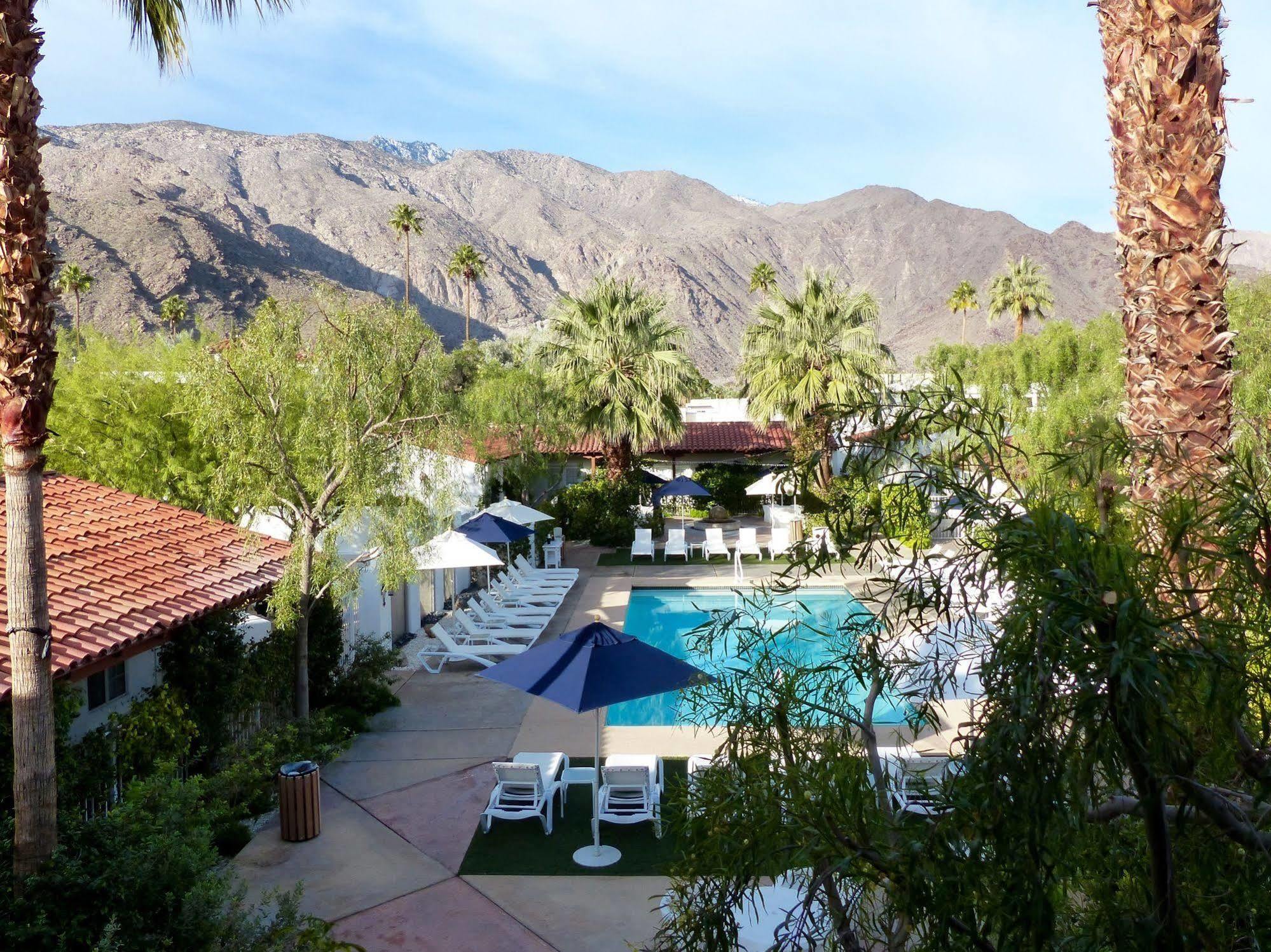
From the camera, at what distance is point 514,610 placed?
18625 millimetres

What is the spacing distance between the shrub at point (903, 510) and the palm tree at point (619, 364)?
22.4 m

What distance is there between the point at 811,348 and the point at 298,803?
67.3 ft

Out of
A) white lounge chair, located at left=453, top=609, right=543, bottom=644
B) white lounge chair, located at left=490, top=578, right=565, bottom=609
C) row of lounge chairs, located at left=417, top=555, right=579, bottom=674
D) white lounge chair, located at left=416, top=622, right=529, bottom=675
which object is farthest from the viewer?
white lounge chair, located at left=490, top=578, right=565, bottom=609

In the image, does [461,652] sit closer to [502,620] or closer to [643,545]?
[502,620]

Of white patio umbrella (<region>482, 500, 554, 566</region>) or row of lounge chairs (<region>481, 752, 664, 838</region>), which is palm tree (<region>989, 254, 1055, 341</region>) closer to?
white patio umbrella (<region>482, 500, 554, 566</region>)

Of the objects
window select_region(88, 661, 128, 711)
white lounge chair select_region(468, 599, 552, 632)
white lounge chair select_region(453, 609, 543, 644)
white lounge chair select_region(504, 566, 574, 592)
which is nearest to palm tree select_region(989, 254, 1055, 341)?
white lounge chair select_region(504, 566, 574, 592)

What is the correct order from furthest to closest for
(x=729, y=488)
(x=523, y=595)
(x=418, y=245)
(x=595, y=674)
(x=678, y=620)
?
(x=418, y=245)
(x=729, y=488)
(x=678, y=620)
(x=523, y=595)
(x=595, y=674)

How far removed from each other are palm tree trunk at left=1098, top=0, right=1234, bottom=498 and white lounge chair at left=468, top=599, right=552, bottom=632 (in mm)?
12380

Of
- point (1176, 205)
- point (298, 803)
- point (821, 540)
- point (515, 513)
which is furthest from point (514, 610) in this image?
point (821, 540)

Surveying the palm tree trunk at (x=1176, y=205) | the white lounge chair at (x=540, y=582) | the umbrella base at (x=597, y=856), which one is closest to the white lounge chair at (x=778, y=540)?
the white lounge chair at (x=540, y=582)

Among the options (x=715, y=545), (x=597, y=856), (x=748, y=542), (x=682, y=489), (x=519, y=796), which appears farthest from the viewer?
(x=682, y=489)

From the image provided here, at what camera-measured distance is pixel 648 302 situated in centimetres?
2677

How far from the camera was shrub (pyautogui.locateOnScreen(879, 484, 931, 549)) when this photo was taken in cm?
302

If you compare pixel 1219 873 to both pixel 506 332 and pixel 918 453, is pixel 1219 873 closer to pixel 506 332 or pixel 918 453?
pixel 918 453
